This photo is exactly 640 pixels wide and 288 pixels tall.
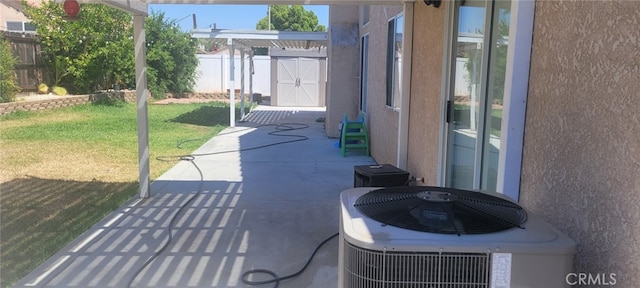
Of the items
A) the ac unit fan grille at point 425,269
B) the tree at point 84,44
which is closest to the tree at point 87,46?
the tree at point 84,44

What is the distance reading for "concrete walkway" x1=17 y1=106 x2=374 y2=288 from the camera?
11.4ft

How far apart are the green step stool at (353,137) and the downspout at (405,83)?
346 centimetres

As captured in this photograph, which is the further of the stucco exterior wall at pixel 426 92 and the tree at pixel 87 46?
the tree at pixel 87 46

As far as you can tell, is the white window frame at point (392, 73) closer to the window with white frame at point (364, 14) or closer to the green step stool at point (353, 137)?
the green step stool at point (353, 137)

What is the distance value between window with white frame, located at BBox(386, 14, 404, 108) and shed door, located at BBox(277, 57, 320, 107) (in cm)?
1324

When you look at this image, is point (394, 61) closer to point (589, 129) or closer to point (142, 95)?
point (142, 95)

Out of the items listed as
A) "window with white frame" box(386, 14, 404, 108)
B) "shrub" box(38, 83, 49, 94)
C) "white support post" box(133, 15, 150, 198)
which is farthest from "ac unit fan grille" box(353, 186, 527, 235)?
"shrub" box(38, 83, 49, 94)

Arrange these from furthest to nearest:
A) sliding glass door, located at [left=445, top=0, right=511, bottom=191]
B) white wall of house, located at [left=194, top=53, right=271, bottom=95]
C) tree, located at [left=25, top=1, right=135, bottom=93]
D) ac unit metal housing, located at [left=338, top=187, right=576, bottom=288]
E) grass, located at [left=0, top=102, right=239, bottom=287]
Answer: white wall of house, located at [left=194, top=53, right=271, bottom=95] < tree, located at [left=25, top=1, right=135, bottom=93] < grass, located at [left=0, top=102, right=239, bottom=287] < sliding glass door, located at [left=445, top=0, right=511, bottom=191] < ac unit metal housing, located at [left=338, top=187, right=576, bottom=288]

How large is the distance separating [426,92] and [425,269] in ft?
10.4

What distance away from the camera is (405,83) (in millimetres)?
5082

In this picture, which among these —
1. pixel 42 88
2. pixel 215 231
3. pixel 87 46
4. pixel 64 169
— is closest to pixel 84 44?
pixel 87 46

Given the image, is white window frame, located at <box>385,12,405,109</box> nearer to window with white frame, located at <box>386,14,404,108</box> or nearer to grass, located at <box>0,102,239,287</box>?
window with white frame, located at <box>386,14,404,108</box>

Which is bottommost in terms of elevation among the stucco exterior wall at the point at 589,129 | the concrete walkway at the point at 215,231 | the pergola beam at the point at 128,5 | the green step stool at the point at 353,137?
the concrete walkway at the point at 215,231

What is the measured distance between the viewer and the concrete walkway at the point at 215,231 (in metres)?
3.47
